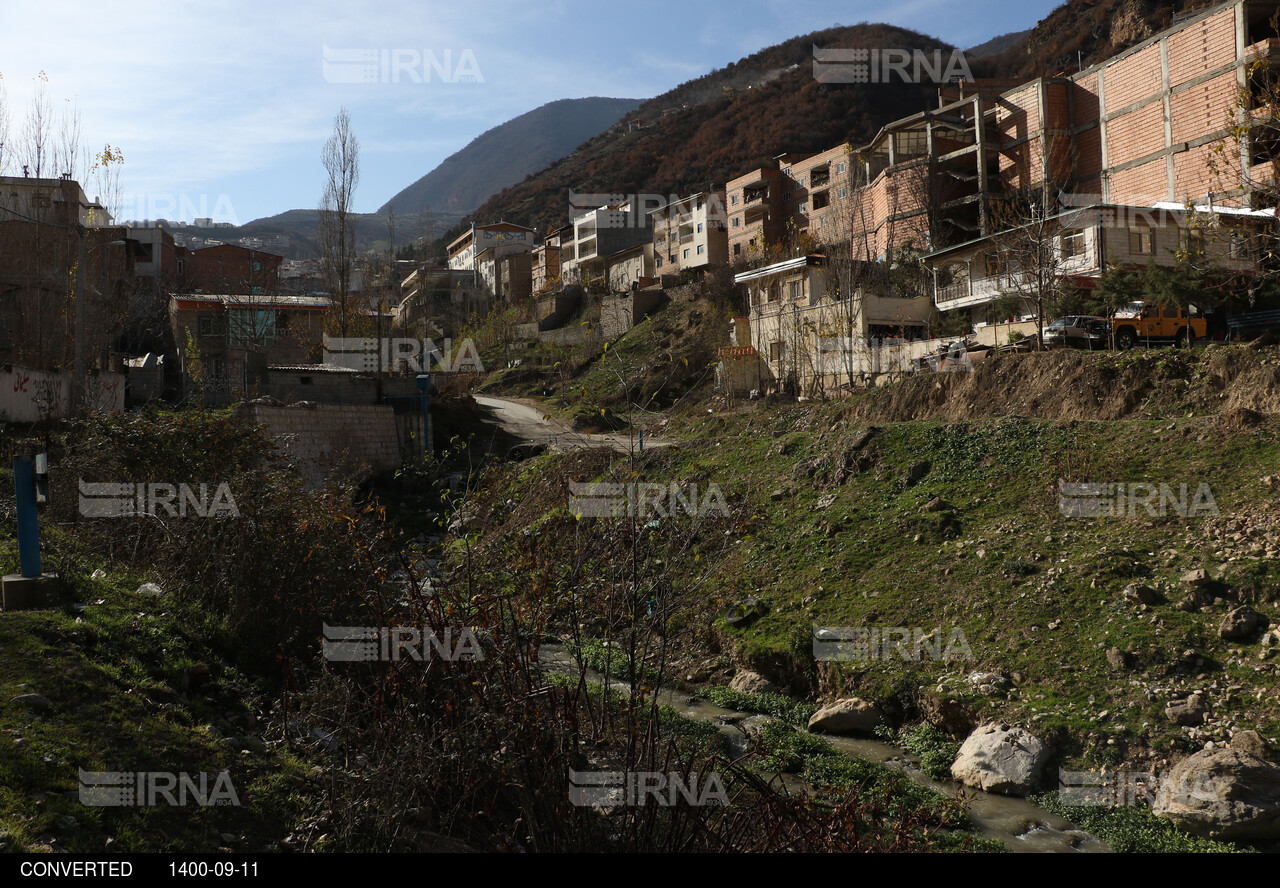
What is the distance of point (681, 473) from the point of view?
68.6 feet

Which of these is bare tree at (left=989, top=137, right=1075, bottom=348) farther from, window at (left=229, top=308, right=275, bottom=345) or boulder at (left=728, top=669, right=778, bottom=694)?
window at (left=229, top=308, right=275, bottom=345)

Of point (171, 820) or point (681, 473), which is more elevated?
point (681, 473)

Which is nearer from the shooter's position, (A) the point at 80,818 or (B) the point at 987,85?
(A) the point at 80,818

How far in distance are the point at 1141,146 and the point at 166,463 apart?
3992cm

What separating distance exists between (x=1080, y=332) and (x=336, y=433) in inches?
819

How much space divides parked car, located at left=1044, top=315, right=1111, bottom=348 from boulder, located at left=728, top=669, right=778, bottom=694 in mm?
13743

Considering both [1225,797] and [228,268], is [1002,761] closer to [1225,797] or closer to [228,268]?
[1225,797]

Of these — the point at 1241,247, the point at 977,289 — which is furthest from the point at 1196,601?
the point at 977,289

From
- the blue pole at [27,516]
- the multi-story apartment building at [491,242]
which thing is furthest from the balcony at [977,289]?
the multi-story apartment building at [491,242]

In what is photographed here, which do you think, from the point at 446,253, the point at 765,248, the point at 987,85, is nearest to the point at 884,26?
the point at 446,253

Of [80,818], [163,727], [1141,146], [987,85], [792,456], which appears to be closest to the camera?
[80,818]

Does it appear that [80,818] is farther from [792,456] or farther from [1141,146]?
[1141,146]

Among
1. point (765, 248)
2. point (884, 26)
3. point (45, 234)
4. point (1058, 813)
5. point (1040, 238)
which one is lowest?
point (1058, 813)

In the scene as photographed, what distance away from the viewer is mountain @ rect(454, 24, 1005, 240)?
272 feet
